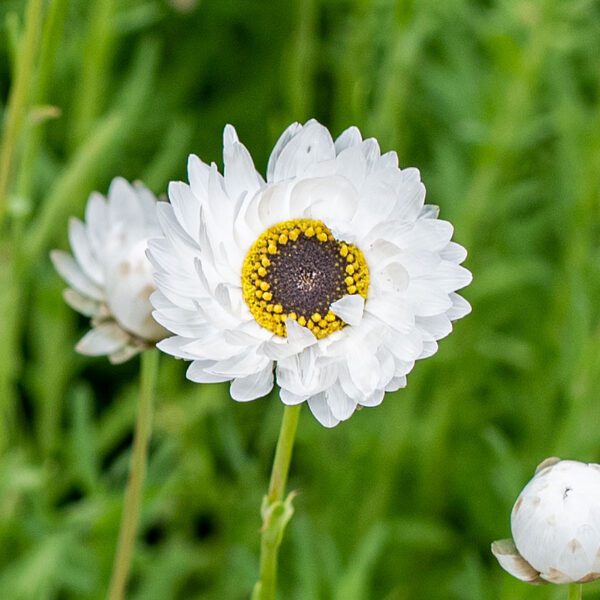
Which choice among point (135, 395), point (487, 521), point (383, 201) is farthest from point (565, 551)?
point (135, 395)

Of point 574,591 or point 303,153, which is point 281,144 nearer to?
point 303,153

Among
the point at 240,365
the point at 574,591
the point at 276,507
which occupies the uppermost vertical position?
the point at 240,365

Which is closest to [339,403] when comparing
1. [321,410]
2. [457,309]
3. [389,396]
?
[321,410]

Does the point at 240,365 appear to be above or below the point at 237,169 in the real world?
below

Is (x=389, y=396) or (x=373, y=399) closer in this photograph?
(x=373, y=399)

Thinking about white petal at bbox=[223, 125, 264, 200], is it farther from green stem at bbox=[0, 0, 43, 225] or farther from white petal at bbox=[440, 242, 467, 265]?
green stem at bbox=[0, 0, 43, 225]

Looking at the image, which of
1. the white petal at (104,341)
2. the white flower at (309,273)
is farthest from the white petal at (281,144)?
the white petal at (104,341)

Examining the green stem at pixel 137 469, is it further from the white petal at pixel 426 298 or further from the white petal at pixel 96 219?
the white petal at pixel 426 298

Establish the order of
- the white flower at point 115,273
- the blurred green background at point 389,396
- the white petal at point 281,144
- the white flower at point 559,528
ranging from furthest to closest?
Answer: the blurred green background at point 389,396, the white flower at point 115,273, the white petal at point 281,144, the white flower at point 559,528
